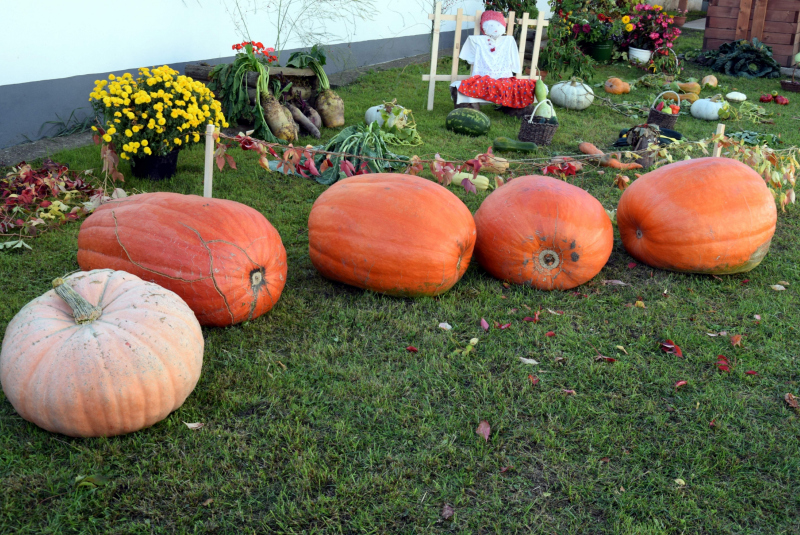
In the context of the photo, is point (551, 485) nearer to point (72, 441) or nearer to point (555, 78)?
point (72, 441)

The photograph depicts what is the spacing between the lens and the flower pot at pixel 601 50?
12.2 metres

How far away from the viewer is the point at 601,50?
1227cm

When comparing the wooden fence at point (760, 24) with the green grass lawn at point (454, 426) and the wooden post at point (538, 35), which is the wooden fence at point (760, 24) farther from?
the green grass lawn at point (454, 426)

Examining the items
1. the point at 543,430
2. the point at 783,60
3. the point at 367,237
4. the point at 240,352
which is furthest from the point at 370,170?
the point at 783,60

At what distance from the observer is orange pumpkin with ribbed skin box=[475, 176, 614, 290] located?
130 inches

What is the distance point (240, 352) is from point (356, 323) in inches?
23.0

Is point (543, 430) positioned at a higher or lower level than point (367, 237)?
lower

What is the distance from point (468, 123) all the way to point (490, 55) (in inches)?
67.3

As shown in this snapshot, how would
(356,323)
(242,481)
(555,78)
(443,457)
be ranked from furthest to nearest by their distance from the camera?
(555,78)
(356,323)
(443,457)
(242,481)

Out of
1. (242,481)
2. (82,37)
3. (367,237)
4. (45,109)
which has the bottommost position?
(242,481)

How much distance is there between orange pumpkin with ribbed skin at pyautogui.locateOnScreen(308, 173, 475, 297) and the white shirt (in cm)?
526

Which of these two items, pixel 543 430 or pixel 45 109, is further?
pixel 45 109

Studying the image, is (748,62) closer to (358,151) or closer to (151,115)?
(358,151)

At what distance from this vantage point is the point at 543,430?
Result: 239cm
